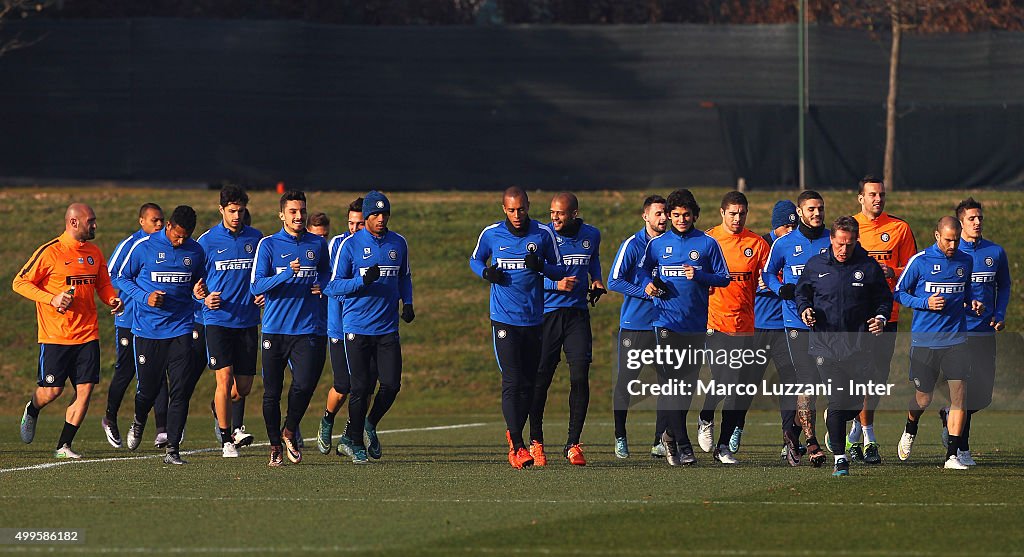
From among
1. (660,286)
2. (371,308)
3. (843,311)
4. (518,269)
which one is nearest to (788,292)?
(843,311)

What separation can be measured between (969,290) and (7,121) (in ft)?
64.0

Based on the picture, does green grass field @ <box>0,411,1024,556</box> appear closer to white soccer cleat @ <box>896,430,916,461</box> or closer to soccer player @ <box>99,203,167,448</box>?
white soccer cleat @ <box>896,430,916,461</box>

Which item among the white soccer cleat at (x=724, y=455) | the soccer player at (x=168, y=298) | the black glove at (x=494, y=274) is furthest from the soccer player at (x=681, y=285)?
the soccer player at (x=168, y=298)

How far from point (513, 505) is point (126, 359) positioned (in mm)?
6555

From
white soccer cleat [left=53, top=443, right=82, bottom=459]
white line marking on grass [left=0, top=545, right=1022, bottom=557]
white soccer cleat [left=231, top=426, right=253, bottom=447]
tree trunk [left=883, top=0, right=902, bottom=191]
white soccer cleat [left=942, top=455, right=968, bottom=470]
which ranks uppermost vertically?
tree trunk [left=883, top=0, right=902, bottom=191]

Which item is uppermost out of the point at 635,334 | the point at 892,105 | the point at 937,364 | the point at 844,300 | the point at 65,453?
the point at 892,105

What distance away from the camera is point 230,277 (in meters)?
14.8

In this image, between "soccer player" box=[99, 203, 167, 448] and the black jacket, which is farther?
"soccer player" box=[99, 203, 167, 448]

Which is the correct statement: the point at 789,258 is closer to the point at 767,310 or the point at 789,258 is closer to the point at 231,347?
the point at 767,310

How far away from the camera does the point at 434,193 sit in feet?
93.1

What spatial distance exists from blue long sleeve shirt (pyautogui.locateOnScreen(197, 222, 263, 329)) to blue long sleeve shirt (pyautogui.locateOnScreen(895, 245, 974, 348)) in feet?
17.8

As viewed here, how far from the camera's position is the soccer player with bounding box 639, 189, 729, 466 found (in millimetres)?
13664

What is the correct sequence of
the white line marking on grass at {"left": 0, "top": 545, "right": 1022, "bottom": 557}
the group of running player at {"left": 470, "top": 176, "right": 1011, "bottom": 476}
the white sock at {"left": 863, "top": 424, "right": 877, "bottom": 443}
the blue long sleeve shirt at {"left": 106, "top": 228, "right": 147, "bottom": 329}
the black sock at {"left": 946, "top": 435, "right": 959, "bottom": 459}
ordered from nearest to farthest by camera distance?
the white line marking on grass at {"left": 0, "top": 545, "right": 1022, "bottom": 557}, the group of running player at {"left": 470, "top": 176, "right": 1011, "bottom": 476}, the black sock at {"left": 946, "top": 435, "right": 959, "bottom": 459}, the white sock at {"left": 863, "top": 424, "right": 877, "bottom": 443}, the blue long sleeve shirt at {"left": 106, "top": 228, "right": 147, "bottom": 329}

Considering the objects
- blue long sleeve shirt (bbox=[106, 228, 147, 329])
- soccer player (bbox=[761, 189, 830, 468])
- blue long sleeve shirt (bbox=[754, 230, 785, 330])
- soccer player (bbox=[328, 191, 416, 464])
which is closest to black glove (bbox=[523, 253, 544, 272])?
soccer player (bbox=[328, 191, 416, 464])
